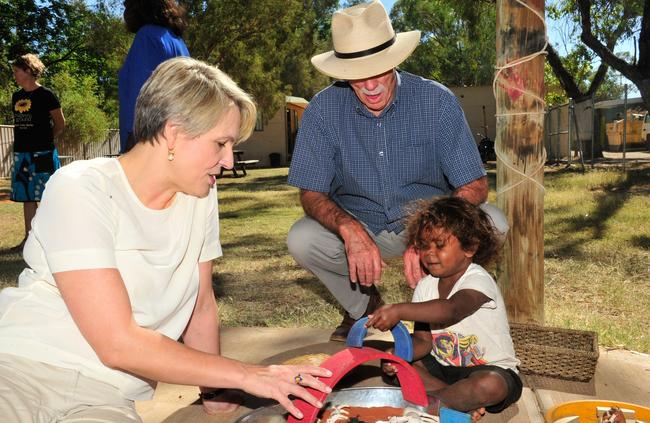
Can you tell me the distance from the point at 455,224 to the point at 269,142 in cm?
2916

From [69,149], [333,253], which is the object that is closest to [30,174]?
[333,253]

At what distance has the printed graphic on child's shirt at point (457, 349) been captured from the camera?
113 inches

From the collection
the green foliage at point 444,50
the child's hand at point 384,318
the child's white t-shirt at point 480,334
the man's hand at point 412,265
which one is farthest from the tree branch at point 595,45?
the green foliage at point 444,50

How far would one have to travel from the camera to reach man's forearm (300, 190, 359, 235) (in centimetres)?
330

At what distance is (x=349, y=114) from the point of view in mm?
3635

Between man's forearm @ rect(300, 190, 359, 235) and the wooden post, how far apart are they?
0.96 metres

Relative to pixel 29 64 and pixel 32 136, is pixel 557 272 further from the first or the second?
pixel 29 64

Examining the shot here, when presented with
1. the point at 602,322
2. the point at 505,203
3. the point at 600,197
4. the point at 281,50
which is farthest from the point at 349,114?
the point at 281,50

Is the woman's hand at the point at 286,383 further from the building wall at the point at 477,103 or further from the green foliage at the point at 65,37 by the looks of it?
the building wall at the point at 477,103

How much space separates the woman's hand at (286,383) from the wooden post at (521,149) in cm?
225

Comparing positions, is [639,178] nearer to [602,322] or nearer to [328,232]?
[602,322]

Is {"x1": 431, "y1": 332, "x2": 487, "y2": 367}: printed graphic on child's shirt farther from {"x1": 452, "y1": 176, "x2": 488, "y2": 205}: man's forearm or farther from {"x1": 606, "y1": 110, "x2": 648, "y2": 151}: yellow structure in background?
{"x1": 606, "y1": 110, "x2": 648, "y2": 151}: yellow structure in background

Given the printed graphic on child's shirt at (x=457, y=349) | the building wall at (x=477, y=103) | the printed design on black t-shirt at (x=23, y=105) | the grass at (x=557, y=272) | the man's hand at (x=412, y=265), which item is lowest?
the grass at (x=557, y=272)

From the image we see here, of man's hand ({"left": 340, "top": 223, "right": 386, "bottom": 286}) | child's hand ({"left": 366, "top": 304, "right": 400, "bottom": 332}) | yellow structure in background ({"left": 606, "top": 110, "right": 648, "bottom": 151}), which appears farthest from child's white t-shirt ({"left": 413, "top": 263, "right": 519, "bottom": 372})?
yellow structure in background ({"left": 606, "top": 110, "right": 648, "bottom": 151})
